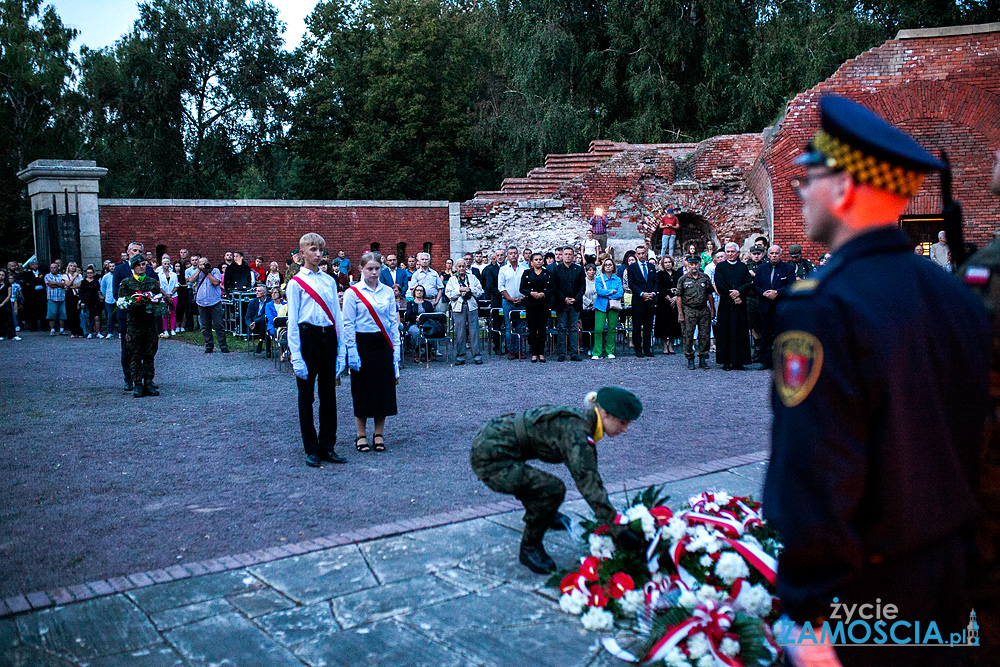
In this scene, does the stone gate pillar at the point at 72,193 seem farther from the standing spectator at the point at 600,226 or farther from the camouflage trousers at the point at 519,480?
the camouflage trousers at the point at 519,480

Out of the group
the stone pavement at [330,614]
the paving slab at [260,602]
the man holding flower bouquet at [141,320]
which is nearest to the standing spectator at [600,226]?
the man holding flower bouquet at [141,320]

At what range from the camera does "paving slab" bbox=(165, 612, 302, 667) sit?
3.59 meters

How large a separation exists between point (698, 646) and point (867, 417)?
2038 mm

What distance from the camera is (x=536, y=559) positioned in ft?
14.9

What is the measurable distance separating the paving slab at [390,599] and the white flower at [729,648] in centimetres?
143

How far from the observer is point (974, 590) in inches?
82.4

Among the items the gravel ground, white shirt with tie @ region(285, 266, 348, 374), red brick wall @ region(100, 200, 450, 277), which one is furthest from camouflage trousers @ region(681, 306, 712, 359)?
red brick wall @ region(100, 200, 450, 277)

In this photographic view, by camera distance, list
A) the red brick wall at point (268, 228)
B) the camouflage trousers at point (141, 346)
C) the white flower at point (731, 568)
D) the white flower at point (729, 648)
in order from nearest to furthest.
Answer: the white flower at point (729, 648) → the white flower at point (731, 568) → the camouflage trousers at point (141, 346) → the red brick wall at point (268, 228)

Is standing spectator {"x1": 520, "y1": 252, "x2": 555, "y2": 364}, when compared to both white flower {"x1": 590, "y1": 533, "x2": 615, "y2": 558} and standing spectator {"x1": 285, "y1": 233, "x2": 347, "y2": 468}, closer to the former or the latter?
standing spectator {"x1": 285, "y1": 233, "x2": 347, "y2": 468}

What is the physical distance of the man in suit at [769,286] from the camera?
13258 millimetres

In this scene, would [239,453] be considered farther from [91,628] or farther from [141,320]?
[141,320]

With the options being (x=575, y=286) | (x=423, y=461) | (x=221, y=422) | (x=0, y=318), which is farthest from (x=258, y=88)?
(x=423, y=461)

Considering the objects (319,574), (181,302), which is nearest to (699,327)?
(319,574)

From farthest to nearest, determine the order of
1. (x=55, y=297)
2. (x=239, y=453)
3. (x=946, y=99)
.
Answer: (x=55, y=297), (x=946, y=99), (x=239, y=453)
